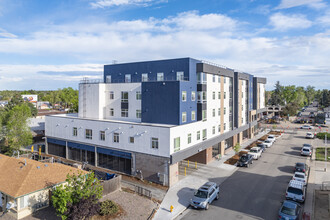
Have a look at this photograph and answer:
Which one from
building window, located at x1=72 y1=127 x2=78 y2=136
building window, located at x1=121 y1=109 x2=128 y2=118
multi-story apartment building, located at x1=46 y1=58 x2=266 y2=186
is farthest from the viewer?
building window, located at x1=72 y1=127 x2=78 y2=136

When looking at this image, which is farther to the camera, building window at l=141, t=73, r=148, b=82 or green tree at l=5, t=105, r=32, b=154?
green tree at l=5, t=105, r=32, b=154

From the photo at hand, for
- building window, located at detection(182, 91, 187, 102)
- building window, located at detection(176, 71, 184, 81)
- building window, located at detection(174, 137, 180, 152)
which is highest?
building window, located at detection(176, 71, 184, 81)

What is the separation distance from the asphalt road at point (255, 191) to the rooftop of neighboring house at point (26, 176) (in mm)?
14014

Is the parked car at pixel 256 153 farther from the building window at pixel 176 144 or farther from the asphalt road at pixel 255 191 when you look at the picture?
the building window at pixel 176 144

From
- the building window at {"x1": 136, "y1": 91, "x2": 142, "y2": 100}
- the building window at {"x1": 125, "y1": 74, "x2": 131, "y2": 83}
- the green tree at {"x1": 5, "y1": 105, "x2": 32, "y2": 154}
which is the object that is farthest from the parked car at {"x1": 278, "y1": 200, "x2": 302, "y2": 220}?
the green tree at {"x1": 5, "y1": 105, "x2": 32, "y2": 154}

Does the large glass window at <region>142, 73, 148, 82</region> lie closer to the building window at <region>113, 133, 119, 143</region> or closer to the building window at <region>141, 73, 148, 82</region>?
the building window at <region>141, 73, 148, 82</region>

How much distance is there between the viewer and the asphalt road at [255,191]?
70.1 feet

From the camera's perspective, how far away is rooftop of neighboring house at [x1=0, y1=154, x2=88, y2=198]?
21188mm

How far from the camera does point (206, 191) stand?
2312cm

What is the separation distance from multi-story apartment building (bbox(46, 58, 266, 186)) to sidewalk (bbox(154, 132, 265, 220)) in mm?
1568

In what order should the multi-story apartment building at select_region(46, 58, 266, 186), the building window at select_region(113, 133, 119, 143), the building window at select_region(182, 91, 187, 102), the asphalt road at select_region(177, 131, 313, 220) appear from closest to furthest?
the asphalt road at select_region(177, 131, 313, 220) → the multi-story apartment building at select_region(46, 58, 266, 186) → the building window at select_region(182, 91, 187, 102) → the building window at select_region(113, 133, 119, 143)

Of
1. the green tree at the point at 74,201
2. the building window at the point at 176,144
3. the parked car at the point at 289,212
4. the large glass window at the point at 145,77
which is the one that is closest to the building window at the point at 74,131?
the large glass window at the point at 145,77

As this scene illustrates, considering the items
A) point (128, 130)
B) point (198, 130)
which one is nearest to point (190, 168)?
point (198, 130)

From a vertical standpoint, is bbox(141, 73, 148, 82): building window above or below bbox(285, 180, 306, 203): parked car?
above
